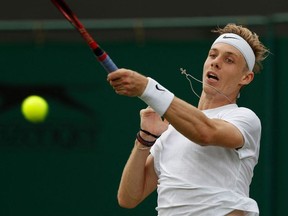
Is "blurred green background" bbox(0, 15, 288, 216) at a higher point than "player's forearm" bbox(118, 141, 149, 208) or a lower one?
higher

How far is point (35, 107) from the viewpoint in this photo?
31.4ft

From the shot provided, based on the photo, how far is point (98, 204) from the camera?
932cm

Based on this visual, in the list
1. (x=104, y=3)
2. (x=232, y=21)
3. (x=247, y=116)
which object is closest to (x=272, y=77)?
(x=232, y=21)

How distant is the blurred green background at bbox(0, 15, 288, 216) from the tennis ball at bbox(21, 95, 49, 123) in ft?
0.17

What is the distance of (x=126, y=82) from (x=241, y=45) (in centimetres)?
102

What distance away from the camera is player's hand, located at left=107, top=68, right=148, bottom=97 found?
4613 mm

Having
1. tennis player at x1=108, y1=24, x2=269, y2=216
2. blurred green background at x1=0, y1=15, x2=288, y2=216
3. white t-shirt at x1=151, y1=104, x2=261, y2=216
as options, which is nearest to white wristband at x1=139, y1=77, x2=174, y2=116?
tennis player at x1=108, y1=24, x2=269, y2=216

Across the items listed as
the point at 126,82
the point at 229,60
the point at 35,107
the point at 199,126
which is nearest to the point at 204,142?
the point at 199,126

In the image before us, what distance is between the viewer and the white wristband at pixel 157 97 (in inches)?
189

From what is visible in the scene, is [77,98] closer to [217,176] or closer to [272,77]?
[272,77]

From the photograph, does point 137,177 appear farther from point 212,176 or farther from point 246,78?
point 246,78

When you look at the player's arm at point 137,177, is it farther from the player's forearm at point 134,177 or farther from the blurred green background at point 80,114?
the blurred green background at point 80,114

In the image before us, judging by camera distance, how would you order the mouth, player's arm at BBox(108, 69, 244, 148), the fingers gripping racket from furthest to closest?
the mouth < player's arm at BBox(108, 69, 244, 148) < the fingers gripping racket

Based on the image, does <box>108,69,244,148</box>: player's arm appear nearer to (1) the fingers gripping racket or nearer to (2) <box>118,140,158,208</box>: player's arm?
(1) the fingers gripping racket
